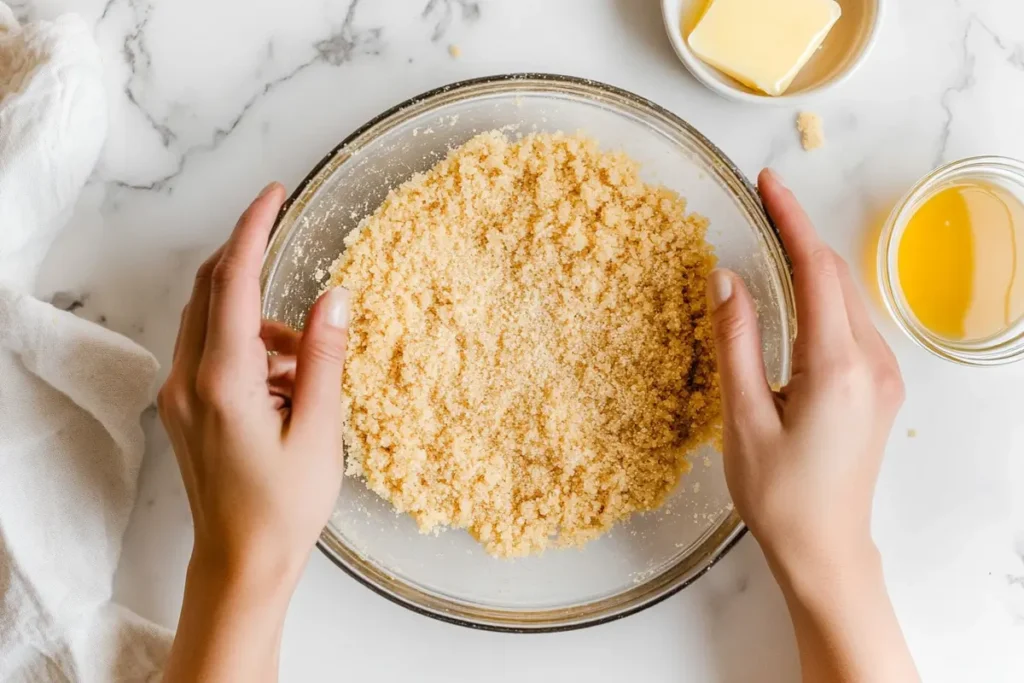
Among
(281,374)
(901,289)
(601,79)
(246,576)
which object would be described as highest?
(601,79)

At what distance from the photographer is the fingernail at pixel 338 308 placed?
876 millimetres

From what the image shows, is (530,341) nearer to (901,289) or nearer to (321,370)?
(321,370)

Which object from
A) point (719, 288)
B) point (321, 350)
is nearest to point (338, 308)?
point (321, 350)

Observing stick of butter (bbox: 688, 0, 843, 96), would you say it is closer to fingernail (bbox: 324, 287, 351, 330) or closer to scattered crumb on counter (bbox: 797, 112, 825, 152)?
scattered crumb on counter (bbox: 797, 112, 825, 152)

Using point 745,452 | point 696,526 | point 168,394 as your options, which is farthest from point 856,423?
point 168,394

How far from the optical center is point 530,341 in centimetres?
98

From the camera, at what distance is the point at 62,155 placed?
1.02 meters

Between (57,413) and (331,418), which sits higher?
(331,418)

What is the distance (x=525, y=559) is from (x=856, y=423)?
1.41ft

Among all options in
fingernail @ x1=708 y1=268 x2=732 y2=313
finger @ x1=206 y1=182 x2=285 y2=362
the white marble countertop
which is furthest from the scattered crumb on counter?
finger @ x1=206 y1=182 x2=285 y2=362

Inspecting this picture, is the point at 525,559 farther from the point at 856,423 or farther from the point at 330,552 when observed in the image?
the point at 856,423

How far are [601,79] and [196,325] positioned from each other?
1.99ft

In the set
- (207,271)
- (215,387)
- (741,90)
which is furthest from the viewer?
(741,90)

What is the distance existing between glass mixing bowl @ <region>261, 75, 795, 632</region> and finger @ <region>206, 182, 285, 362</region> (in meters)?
0.11
